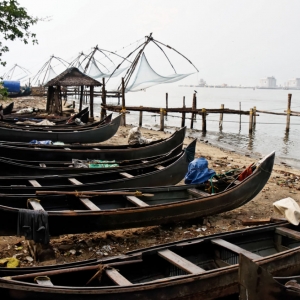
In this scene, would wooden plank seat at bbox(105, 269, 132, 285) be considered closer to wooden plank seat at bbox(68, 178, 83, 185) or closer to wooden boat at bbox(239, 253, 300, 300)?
wooden boat at bbox(239, 253, 300, 300)

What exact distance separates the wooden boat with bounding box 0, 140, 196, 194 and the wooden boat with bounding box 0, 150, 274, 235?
5 centimetres

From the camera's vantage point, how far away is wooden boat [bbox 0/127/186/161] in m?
8.52

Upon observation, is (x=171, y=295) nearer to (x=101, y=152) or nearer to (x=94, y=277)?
(x=94, y=277)

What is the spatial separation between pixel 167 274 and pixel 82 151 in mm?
5466

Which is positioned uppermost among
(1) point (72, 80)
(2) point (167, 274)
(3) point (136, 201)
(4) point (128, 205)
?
(1) point (72, 80)

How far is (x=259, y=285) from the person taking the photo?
9.71ft

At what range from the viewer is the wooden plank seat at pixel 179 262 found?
351 cm

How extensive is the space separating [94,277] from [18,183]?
11.5 ft

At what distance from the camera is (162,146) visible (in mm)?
9633

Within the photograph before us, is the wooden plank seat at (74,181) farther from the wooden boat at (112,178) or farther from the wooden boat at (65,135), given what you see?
the wooden boat at (65,135)

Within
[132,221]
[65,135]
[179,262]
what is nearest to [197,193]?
[132,221]

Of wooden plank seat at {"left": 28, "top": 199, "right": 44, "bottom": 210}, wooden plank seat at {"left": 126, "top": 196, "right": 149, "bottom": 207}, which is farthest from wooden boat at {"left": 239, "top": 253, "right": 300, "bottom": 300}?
wooden plank seat at {"left": 28, "top": 199, "right": 44, "bottom": 210}

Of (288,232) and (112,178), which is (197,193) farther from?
(288,232)

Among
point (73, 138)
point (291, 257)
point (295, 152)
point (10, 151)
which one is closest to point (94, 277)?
point (291, 257)
